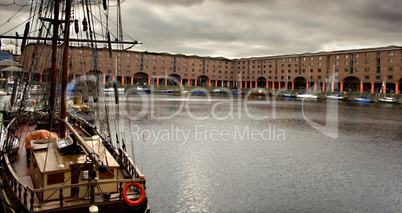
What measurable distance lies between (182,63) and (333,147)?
98.8 m

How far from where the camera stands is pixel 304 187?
1591 centimetres

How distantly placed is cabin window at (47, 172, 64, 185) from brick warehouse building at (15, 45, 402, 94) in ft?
225

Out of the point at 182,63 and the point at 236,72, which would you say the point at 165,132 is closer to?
the point at 182,63

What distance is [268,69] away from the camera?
387ft

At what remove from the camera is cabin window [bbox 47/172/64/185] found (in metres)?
9.19

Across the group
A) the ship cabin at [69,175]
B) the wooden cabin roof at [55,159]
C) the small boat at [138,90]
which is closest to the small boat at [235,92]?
the small boat at [138,90]

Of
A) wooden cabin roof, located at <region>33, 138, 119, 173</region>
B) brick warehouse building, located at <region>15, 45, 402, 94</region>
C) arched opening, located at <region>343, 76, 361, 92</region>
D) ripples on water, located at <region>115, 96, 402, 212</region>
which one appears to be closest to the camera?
wooden cabin roof, located at <region>33, 138, 119, 173</region>

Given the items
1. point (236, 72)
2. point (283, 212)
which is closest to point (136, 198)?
point (283, 212)

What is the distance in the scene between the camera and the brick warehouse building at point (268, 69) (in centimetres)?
8825

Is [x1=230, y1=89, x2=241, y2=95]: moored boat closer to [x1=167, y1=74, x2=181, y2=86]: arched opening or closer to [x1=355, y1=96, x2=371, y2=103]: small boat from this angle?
[x1=167, y1=74, x2=181, y2=86]: arched opening

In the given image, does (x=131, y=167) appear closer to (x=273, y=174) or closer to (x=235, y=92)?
(x=273, y=174)

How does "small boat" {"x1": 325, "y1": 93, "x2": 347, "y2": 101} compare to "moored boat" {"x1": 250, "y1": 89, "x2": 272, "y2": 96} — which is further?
"moored boat" {"x1": 250, "y1": 89, "x2": 272, "y2": 96}

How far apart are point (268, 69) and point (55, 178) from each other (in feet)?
374

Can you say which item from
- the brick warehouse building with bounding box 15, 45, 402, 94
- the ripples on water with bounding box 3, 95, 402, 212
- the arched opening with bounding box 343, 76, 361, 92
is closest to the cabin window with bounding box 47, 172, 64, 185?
the ripples on water with bounding box 3, 95, 402, 212
